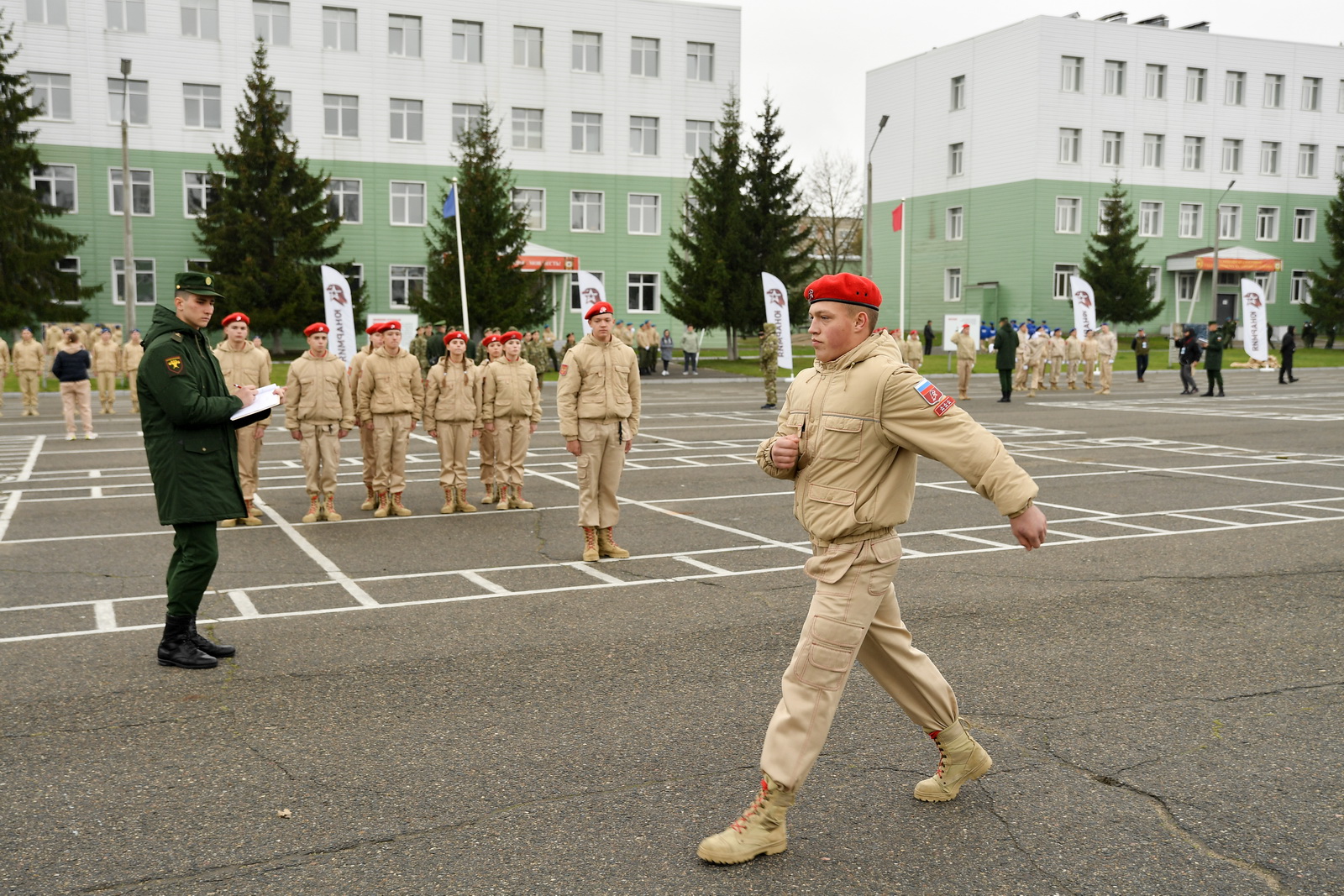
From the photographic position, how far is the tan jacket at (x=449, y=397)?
12.9 meters

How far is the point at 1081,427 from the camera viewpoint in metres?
22.0

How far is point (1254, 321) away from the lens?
38.2m

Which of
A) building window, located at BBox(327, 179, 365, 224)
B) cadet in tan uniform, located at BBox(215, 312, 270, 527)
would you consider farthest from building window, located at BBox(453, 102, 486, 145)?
cadet in tan uniform, located at BBox(215, 312, 270, 527)

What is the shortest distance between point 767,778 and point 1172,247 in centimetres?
6448

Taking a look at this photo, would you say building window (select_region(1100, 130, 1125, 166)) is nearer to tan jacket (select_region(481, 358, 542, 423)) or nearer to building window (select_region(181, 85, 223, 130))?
building window (select_region(181, 85, 223, 130))

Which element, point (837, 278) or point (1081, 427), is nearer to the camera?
point (837, 278)

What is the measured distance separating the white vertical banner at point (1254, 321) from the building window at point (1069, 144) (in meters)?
21.5

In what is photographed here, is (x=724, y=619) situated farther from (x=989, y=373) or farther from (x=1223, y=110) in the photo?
(x=1223, y=110)

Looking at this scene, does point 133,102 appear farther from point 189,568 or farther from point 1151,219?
point 1151,219

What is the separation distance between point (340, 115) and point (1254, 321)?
3674cm

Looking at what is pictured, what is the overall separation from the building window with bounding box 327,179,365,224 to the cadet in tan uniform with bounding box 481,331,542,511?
39742 mm

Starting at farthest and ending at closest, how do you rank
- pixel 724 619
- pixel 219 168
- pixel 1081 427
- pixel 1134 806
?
pixel 219 168
pixel 1081 427
pixel 724 619
pixel 1134 806

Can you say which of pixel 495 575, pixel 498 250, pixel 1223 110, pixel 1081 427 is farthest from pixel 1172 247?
Answer: pixel 495 575

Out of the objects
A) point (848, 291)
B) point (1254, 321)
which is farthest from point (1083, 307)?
point (848, 291)
